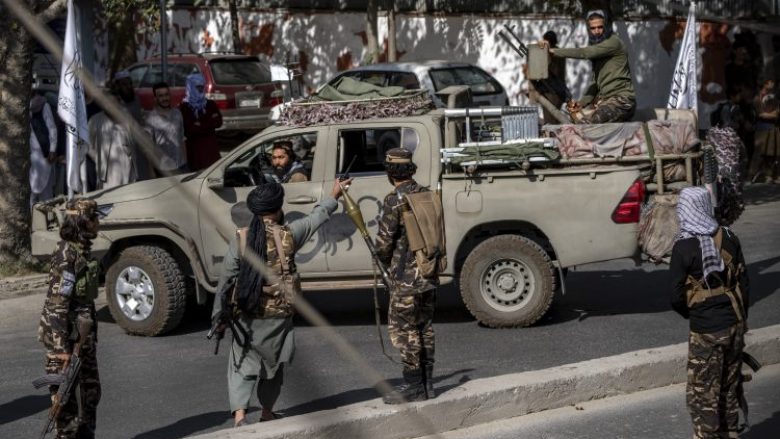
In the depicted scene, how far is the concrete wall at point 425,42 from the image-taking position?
85.3 feet

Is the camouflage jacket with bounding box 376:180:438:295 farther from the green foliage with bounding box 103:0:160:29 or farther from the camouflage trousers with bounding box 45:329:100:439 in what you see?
the green foliage with bounding box 103:0:160:29

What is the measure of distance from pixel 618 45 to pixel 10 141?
21.0 ft

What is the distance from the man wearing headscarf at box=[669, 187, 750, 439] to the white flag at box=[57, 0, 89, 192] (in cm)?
752

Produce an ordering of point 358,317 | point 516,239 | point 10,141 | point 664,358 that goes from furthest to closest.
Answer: point 10,141 → point 358,317 → point 516,239 → point 664,358

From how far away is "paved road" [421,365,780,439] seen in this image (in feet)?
24.9

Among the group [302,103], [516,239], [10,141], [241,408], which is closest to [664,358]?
[516,239]

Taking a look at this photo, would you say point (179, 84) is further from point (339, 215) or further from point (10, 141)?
point (339, 215)

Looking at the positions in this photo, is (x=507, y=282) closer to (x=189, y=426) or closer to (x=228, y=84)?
(x=189, y=426)

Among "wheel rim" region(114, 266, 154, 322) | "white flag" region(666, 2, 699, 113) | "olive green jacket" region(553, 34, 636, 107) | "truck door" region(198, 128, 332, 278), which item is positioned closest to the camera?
"truck door" region(198, 128, 332, 278)

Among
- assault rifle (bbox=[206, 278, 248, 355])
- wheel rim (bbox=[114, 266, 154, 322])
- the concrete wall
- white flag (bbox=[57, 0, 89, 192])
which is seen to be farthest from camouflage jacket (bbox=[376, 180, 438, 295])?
the concrete wall

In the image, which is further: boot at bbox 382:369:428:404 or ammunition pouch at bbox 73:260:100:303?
boot at bbox 382:369:428:404

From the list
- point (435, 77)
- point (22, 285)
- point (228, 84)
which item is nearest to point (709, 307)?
point (22, 285)

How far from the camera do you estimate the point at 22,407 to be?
332 inches

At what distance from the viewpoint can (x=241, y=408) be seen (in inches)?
293
